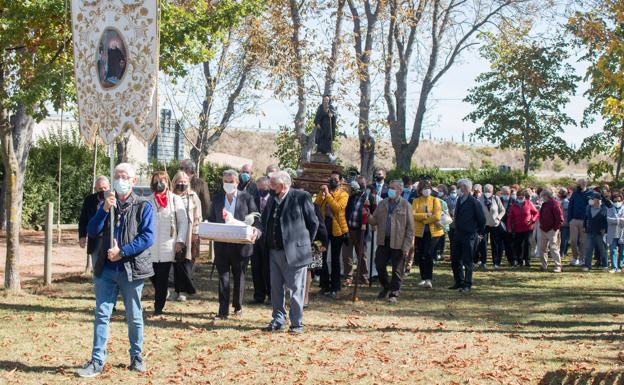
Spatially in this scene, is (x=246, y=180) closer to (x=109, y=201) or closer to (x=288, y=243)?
(x=288, y=243)

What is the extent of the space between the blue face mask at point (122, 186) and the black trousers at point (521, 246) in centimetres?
1364

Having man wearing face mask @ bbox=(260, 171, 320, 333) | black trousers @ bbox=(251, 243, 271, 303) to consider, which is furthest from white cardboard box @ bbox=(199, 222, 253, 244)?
black trousers @ bbox=(251, 243, 271, 303)

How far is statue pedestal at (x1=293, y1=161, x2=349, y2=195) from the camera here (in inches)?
766

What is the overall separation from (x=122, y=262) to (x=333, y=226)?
6.54m

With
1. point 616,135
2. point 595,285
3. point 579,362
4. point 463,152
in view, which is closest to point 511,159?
point 463,152

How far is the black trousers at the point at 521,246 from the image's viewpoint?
20234 mm

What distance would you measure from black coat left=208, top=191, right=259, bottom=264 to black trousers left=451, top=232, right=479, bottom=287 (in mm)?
5009

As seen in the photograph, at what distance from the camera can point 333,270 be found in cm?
1404

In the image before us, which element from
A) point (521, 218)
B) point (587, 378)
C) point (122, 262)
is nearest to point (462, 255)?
point (521, 218)

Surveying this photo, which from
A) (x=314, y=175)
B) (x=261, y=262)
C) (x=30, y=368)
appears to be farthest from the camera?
(x=314, y=175)

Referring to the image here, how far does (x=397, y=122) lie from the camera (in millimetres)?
32812

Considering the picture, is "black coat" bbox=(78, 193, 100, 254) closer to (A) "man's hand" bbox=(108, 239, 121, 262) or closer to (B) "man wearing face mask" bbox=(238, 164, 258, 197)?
(A) "man's hand" bbox=(108, 239, 121, 262)

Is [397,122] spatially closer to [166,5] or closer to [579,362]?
[166,5]

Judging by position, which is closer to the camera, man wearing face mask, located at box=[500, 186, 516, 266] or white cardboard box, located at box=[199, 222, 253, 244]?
white cardboard box, located at box=[199, 222, 253, 244]
